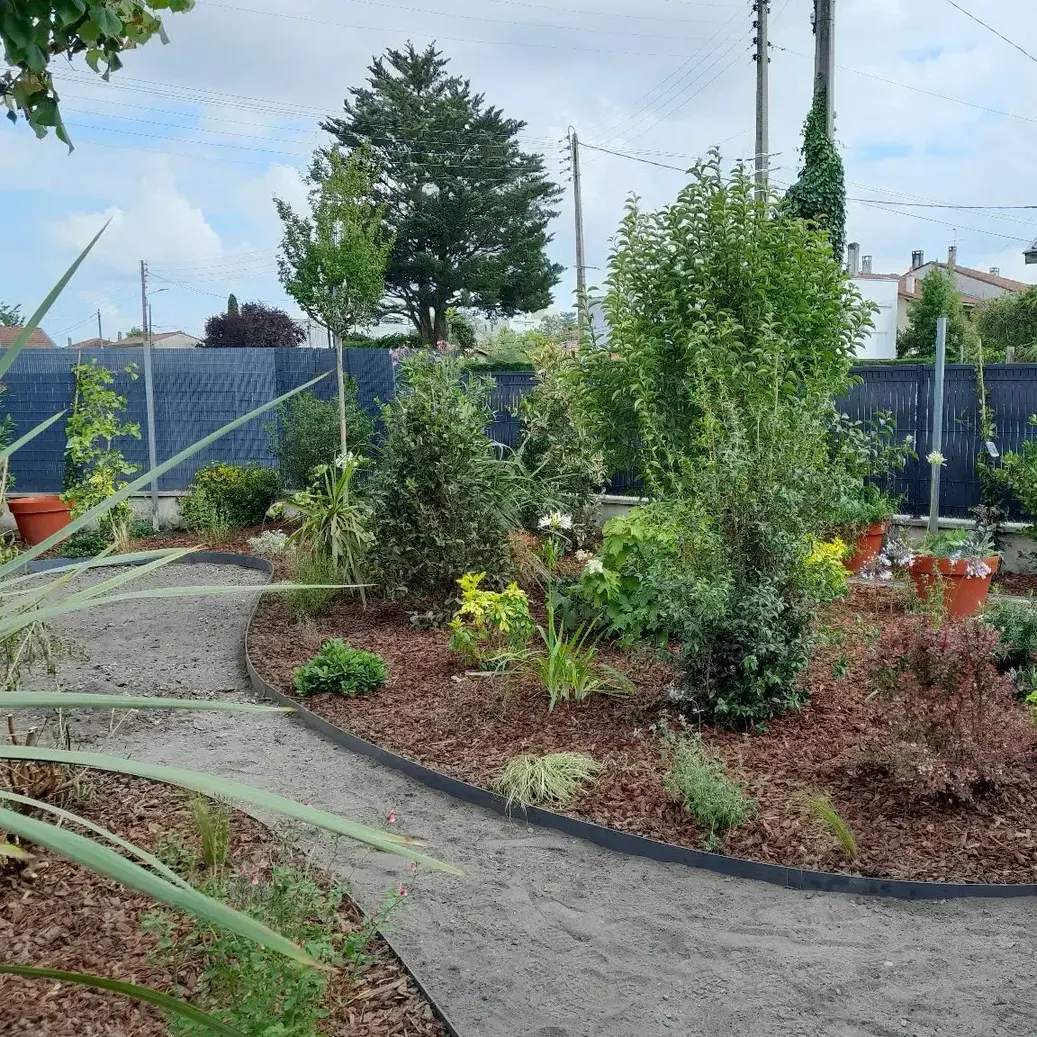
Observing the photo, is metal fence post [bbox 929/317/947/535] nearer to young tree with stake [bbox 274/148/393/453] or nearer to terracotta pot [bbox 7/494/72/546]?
young tree with stake [bbox 274/148/393/453]

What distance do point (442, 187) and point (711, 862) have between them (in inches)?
1295

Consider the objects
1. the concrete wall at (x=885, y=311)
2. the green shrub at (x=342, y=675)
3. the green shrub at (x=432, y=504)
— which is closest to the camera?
the green shrub at (x=342, y=675)

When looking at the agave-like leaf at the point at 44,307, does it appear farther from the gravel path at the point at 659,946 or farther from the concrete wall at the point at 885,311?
the concrete wall at the point at 885,311

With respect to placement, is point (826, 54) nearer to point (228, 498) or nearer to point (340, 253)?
point (340, 253)

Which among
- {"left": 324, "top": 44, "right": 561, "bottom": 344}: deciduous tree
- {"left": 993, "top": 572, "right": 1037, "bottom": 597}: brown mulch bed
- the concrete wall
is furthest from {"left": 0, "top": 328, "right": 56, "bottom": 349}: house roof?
the concrete wall

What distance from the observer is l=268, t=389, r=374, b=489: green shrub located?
11.8 metres

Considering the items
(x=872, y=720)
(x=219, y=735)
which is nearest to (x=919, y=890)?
(x=872, y=720)

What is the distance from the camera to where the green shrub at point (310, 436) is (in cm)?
1180

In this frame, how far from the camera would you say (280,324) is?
1372 inches

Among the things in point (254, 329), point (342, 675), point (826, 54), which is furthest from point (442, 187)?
point (342, 675)

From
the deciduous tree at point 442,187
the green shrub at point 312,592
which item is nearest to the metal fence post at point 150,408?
the green shrub at point 312,592

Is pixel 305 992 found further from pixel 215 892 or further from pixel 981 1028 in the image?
pixel 981 1028

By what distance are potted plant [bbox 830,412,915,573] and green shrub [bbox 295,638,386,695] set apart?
3500mm

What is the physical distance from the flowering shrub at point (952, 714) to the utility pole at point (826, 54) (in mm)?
11602
